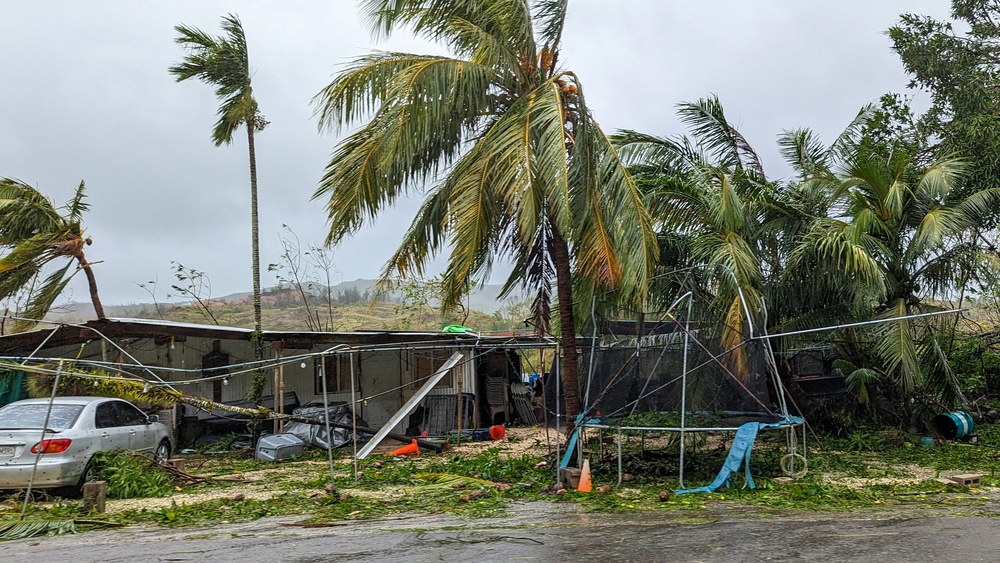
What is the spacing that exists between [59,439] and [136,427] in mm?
2084

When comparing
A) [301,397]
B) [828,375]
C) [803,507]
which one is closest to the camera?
[803,507]

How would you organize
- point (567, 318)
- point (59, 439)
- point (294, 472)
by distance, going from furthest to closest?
1. point (294, 472)
2. point (567, 318)
3. point (59, 439)

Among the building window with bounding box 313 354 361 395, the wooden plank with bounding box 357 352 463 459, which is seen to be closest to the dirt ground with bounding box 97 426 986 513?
the wooden plank with bounding box 357 352 463 459

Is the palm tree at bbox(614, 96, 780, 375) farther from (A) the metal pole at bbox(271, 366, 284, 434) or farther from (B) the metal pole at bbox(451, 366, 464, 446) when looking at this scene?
(A) the metal pole at bbox(271, 366, 284, 434)

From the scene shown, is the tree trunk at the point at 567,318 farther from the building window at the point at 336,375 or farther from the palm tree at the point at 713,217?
the building window at the point at 336,375

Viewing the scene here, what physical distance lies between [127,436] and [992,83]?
19686 mm

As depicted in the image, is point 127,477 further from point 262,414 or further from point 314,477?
point 262,414

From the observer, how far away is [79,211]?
16.7m

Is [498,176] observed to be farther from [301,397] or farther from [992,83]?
[992,83]

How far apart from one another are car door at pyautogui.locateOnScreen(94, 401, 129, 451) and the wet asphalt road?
335cm

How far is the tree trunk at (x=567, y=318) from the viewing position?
11633 mm

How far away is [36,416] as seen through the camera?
10305 millimetres

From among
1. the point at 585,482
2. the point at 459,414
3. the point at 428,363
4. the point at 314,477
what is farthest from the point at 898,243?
the point at 428,363

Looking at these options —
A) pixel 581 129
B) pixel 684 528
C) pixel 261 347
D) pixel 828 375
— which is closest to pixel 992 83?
pixel 828 375
